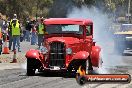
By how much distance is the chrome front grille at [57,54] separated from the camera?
14.6 m

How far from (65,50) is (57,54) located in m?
0.27

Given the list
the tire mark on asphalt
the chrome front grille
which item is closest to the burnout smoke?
the chrome front grille

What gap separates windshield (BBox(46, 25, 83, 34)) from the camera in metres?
15.6

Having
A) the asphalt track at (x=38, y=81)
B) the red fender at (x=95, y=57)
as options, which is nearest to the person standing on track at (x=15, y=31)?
the asphalt track at (x=38, y=81)

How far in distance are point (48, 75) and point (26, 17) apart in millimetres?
35928

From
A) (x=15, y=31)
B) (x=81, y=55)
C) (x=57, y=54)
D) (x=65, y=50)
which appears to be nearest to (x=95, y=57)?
(x=81, y=55)

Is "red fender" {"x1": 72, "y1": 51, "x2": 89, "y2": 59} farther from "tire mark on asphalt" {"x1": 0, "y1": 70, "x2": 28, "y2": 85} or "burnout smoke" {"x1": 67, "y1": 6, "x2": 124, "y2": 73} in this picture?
"burnout smoke" {"x1": 67, "y1": 6, "x2": 124, "y2": 73}

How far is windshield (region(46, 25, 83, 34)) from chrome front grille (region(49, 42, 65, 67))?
3.52 feet

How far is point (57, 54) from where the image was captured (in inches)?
575

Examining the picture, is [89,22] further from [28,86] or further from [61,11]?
[61,11]

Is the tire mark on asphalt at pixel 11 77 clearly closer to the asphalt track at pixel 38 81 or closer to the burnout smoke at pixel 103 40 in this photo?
the asphalt track at pixel 38 81

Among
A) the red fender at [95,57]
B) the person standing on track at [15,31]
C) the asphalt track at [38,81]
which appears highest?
the person standing on track at [15,31]

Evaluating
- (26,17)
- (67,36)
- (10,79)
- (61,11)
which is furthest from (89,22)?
(61,11)

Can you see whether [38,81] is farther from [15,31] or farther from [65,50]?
[15,31]
